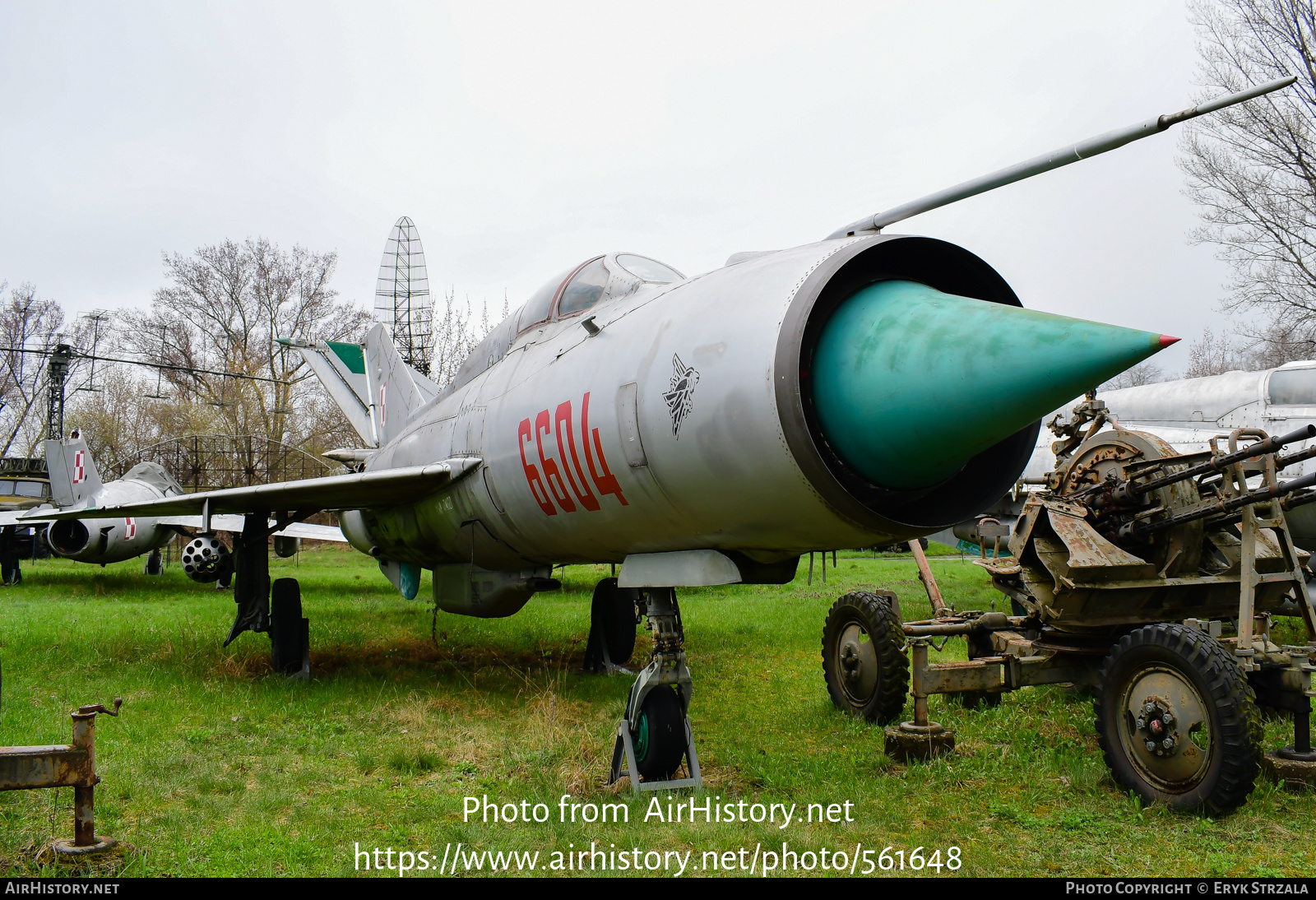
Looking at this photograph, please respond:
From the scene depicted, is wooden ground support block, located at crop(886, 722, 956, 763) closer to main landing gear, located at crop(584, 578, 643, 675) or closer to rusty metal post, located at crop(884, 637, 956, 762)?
rusty metal post, located at crop(884, 637, 956, 762)

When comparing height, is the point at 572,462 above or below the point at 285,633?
above

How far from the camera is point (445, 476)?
546cm

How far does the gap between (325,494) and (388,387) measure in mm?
4279

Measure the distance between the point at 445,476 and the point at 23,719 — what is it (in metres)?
3.16

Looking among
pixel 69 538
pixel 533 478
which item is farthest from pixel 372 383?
pixel 69 538

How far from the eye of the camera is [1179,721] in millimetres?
3592

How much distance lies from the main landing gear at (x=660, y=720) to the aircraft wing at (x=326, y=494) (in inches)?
67.2

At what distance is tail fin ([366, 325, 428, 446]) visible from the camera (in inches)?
386

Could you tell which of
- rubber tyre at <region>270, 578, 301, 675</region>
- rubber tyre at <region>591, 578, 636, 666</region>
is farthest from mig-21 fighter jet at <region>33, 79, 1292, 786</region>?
rubber tyre at <region>270, 578, 301, 675</region>

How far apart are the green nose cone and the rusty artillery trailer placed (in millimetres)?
1719

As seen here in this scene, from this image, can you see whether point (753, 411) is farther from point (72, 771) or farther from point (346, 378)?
point (346, 378)

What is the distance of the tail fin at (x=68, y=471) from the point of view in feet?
54.0
